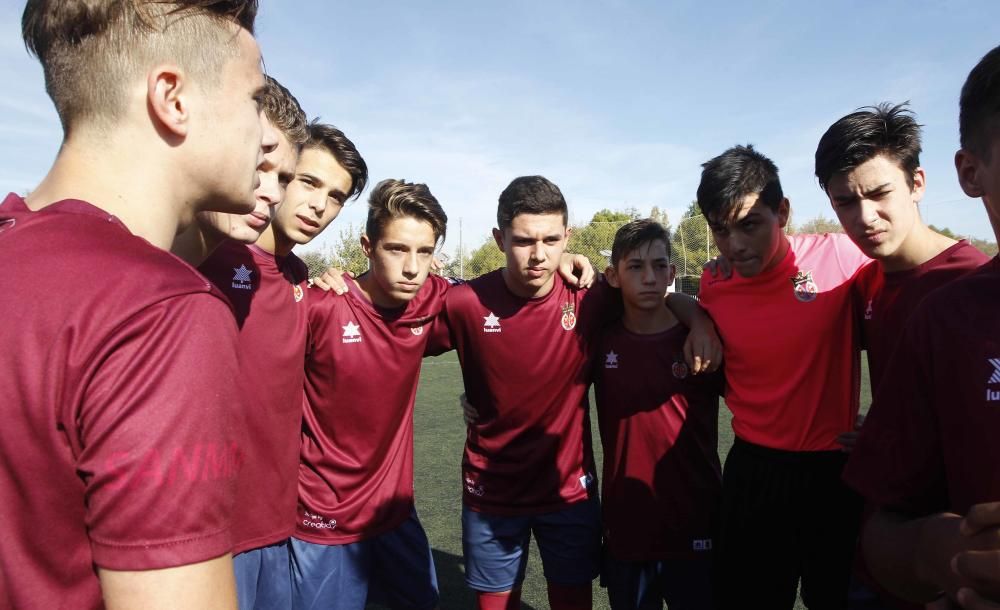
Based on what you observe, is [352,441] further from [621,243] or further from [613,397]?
[621,243]

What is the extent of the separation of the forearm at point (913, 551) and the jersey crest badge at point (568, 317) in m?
1.97

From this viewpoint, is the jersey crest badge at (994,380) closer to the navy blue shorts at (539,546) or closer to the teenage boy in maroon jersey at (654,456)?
the teenage boy in maroon jersey at (654,456)

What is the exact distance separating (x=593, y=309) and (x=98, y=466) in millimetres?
2694

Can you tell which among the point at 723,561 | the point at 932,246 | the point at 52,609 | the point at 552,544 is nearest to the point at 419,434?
the point at 552,544

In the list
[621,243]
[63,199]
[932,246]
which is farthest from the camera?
[621,243]

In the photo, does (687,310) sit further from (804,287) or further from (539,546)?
(539,546)

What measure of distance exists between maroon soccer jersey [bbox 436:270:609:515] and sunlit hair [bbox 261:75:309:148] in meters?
1.14

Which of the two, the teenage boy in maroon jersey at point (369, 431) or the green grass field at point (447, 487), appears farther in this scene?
the green grass field at point (447, 487)

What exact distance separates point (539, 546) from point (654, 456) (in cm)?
76

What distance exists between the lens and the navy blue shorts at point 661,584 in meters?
2.86

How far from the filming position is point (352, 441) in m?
2.85

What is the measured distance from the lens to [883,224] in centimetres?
234

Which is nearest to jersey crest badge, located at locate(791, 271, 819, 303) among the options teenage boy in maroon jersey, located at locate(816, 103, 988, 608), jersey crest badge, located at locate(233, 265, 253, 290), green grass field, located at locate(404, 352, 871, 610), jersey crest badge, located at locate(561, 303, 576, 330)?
teenage boy in maroon jersey, located at locate(816, 103, 988, 608)

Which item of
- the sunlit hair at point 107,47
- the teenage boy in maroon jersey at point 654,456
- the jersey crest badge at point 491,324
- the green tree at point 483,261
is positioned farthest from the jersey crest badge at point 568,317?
the green tree at point 483,261
